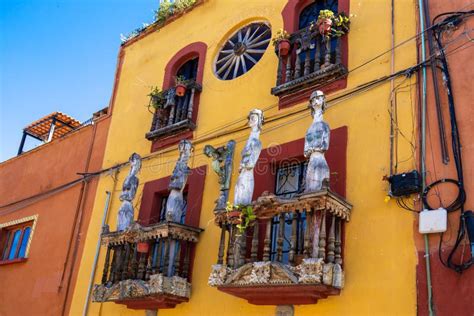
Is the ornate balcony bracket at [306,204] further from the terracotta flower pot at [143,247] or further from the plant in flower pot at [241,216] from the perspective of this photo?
the terracotta flower pot at [143,247]

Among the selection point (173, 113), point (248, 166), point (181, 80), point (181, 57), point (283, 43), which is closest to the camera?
point (248, 166)

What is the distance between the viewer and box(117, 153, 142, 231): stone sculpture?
884 cm

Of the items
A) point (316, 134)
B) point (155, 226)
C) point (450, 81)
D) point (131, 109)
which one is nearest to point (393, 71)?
point (450, 81)

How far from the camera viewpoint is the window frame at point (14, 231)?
471 inches

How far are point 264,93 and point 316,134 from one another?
2319mm

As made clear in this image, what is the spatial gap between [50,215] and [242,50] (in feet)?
18.5

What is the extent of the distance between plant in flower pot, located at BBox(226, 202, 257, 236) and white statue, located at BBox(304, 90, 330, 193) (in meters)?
0.79

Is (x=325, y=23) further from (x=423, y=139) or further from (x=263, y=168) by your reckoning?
(x=423, y=139)

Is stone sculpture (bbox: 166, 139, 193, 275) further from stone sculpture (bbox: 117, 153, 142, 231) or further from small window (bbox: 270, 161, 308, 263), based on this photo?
small window (bbox: 270, 161, 308, 263)

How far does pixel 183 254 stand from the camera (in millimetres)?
8195

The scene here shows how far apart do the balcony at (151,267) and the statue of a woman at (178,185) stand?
27 cm

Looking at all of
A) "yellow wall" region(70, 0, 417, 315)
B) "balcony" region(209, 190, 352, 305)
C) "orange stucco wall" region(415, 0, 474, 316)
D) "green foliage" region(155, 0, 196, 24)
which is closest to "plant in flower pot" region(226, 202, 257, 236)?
"balcony" region(209, 190, 352, 305)

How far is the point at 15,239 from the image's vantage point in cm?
1278

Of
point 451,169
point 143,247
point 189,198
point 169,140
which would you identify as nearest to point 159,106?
point 169,140
